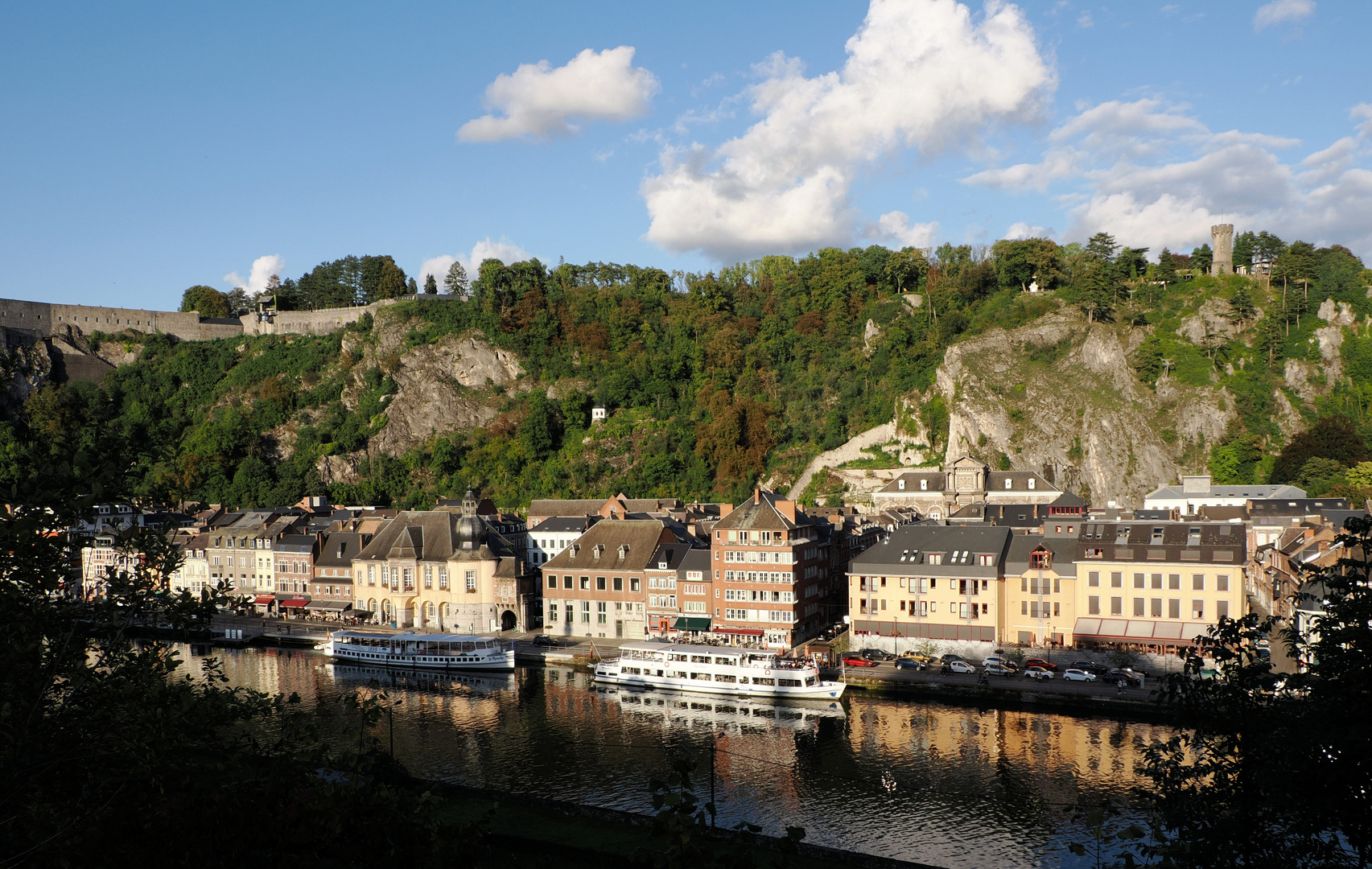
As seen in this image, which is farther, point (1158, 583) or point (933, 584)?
point (933, 584)

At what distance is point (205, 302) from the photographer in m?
116

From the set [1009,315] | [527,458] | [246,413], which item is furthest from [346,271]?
[1009,315]

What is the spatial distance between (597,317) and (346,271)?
121ft

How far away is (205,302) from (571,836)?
110967 millimetres

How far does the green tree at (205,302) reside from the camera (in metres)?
115

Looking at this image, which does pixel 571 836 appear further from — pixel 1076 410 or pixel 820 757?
pixel 1076 410

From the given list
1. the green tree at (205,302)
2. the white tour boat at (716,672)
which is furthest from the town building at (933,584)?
the green tree at (205,302)

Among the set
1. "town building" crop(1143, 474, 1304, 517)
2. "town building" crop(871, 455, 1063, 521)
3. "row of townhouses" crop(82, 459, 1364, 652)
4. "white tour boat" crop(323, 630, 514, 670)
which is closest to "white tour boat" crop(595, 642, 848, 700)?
"row of townhouses" crop(82, 459, 1364, 652)

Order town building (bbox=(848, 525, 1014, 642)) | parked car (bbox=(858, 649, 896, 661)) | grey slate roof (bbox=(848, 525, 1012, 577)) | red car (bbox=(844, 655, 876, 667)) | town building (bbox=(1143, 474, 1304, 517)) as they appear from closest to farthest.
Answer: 1. red car (bbox=(844, 655, 876, 667))
2. town building (bbox=(848, 525, 1014, 642))
3. grey slate roof (bbox=(848, 525, 1012, 577))
4. parked car (bbox=(858, 649, 896, 661))
5. town building (bbox=(1143, 474, 1304, 517))

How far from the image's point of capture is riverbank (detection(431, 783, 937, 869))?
2167 cm

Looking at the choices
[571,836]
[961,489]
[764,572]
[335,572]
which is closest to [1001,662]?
[764,572]

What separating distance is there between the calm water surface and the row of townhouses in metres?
7.33

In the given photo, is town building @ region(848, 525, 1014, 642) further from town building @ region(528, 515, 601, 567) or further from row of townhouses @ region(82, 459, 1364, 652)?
town building @ region(528, 515, 601, 567)

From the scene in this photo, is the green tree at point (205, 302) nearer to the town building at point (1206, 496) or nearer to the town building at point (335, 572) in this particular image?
the town building at point (335, 572)
